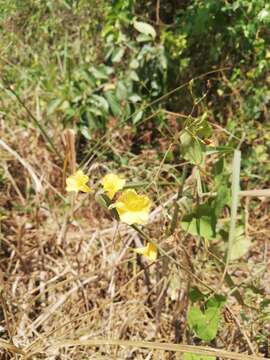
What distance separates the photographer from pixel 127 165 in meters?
2.18

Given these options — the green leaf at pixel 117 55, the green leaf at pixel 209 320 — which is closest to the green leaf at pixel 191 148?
the green leaf at pixel 209 320

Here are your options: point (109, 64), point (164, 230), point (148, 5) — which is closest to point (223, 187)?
point (164, 230)

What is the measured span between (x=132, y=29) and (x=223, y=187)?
1.13 metres

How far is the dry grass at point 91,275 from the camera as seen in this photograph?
156 centimetres

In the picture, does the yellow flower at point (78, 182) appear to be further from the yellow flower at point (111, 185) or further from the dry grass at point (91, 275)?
the dry grass at point (91, 275)

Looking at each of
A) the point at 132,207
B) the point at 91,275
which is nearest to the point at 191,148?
the point at 132,207

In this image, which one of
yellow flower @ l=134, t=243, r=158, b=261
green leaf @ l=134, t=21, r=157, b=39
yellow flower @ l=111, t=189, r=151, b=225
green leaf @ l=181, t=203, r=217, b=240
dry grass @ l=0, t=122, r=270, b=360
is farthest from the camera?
green leaf @ l=134, t=21, r=157, b=39

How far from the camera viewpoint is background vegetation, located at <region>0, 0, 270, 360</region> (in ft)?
5.18

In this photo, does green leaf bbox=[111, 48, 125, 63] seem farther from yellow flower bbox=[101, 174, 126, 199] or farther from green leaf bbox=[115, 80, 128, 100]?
yellow flower bbox=[101, 174, 126, 199]

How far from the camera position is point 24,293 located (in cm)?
175

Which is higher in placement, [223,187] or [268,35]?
[268,35]

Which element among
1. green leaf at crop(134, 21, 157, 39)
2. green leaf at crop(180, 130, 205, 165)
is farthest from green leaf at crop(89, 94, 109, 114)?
green leaf at crop(180, 130, 205, 165)

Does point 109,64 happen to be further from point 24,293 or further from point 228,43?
point 24,293

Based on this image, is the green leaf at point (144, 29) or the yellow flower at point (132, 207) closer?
the yellow flower at point (132, 207)
